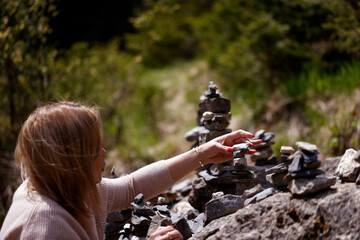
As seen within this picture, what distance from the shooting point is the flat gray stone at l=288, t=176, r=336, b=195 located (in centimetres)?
164

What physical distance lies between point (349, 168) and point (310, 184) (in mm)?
406

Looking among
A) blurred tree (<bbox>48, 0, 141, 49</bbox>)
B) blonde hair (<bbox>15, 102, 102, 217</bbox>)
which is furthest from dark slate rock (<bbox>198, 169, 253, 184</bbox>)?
blurred tree (<bbox>48, 0, 141, 49</bbox>)

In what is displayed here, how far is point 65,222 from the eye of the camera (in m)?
1.68

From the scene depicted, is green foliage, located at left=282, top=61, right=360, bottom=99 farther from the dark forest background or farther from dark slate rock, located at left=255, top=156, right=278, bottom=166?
dark slate rock, located at left=255, top=156, right=278, bottom=166

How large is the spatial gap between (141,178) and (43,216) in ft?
2.51

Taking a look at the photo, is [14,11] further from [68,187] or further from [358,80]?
[358,80]

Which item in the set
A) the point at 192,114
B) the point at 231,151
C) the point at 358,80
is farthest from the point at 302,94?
the point at 231,151

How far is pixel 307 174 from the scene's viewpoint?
1.66m

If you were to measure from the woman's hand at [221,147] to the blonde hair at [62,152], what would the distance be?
729mm

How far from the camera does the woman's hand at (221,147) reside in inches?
88.5

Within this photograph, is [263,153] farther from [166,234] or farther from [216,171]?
[166,234]

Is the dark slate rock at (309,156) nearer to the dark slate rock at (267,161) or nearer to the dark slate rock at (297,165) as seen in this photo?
the dark slate rock at (297,165)

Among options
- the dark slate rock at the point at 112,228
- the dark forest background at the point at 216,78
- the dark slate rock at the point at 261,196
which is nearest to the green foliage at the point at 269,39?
the dark forest background at the point at 216,78

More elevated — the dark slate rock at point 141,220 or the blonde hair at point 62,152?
the blonde hair at point 62,152
